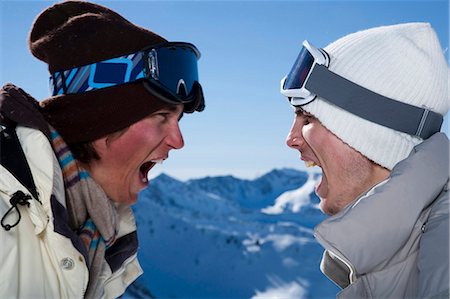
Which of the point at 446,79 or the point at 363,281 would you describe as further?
the point at 446,79

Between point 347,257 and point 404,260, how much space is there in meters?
0.24

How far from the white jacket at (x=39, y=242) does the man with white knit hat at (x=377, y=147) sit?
1.05 meters

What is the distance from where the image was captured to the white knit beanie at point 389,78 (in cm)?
229

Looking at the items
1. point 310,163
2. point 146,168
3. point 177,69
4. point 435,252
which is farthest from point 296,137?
point 435,252

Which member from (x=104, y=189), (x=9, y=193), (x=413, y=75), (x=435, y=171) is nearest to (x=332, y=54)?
(x=413, y=75)

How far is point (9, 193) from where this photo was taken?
6.41ft

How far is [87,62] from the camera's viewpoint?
8.00ft

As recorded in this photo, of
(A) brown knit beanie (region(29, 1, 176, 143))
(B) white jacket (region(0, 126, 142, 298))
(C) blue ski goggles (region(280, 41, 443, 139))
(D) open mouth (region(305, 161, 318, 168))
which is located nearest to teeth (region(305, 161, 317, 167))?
(D) open mouth (region(305, 161, 318, 168))

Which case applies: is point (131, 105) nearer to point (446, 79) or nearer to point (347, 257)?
point (347, 257)

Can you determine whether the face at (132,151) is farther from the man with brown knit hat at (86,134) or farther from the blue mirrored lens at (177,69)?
the blue mirrored lens at (177,69)

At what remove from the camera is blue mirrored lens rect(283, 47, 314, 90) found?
8.30 ft

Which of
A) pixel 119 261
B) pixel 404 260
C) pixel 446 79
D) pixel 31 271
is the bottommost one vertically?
pixel 119 261

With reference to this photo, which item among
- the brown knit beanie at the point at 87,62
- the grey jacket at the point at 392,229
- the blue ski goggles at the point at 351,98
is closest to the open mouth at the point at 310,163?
the blue ski goggles at the point at 351,98

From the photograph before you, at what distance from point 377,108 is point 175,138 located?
1.06m
